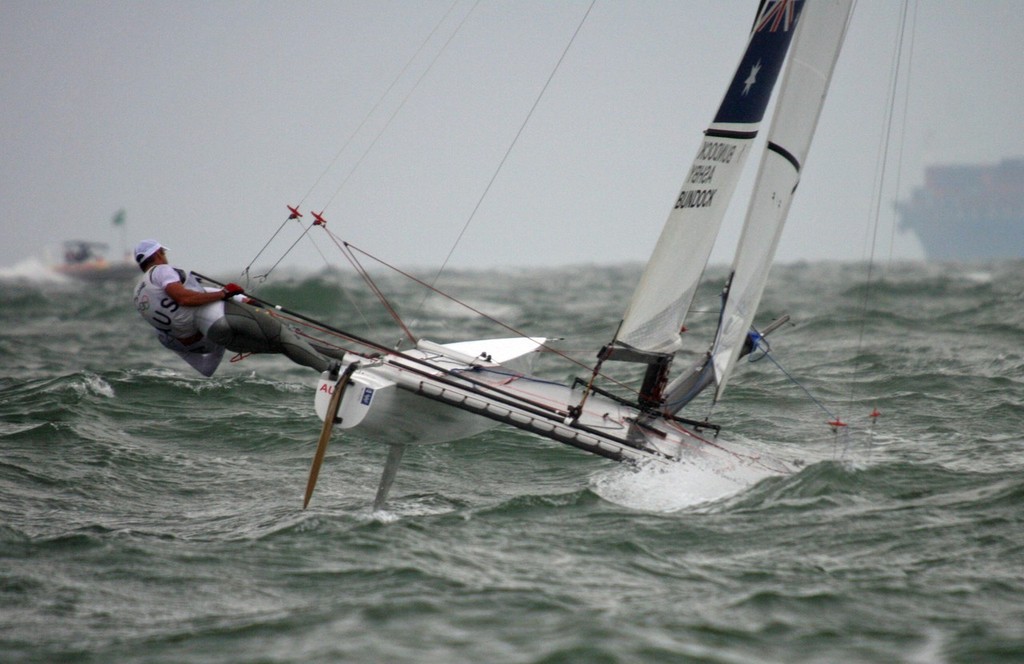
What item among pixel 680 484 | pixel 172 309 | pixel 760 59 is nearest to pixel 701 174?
pixel 760 59

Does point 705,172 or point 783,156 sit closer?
point 783,156

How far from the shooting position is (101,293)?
28.6 m

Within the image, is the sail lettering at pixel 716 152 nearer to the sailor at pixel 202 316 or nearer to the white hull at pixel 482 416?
the white hull at pixel 482 416

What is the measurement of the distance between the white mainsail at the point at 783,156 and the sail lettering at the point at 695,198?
0.34 metres

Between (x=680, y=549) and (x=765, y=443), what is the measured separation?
2.30 m

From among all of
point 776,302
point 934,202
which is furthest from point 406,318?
point 934,202

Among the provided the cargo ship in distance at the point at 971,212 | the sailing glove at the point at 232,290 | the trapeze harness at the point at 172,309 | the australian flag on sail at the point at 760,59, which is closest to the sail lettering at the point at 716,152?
the australian flag on sail at the point at 760,59

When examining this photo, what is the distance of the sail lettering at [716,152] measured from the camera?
6473 millimetres

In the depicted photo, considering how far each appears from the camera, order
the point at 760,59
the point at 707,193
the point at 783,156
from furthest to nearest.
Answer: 1. the point at 707,193
2. the point at 760,59
3. the point at 783,156

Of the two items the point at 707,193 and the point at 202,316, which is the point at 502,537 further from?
the point at 707,193

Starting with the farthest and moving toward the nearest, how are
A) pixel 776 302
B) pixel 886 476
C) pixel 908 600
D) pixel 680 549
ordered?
pixel 776 302 → pixel 886 476 → pixel 680 549 → pixel 908 600

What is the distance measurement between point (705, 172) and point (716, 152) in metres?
0.13

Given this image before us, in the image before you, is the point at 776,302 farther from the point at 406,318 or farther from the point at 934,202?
the point at 934,202

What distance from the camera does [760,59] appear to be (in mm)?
6426
